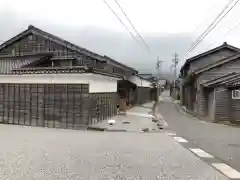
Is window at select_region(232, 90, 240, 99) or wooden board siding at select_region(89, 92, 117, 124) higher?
→ window at select_region(232, 90, 240, 99)

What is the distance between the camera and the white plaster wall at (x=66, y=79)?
15.7 metres

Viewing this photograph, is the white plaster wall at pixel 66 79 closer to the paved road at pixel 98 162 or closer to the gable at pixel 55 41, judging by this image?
the gable at pixel 55 41

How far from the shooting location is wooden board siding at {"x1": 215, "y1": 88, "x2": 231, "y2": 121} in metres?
21.2

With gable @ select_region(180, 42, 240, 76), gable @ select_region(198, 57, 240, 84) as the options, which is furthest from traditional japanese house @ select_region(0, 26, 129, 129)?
gable @ select_region(180, 42, 240, 76)

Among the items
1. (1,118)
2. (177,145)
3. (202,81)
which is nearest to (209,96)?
(202,81)

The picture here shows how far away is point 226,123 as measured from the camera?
811 inches

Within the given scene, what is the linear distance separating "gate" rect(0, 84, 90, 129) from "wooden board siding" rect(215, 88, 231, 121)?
10.8m

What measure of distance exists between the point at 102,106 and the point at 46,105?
3.49 meters

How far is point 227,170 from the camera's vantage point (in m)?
7.07

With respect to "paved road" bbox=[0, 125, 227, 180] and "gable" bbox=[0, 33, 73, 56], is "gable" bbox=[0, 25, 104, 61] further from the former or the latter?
"paved road" bbox=[0, 125, 227, 180]

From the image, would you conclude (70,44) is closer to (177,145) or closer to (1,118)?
(1,118)

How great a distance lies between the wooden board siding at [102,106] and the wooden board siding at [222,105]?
770 cm

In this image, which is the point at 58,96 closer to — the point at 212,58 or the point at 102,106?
the point at 102,106

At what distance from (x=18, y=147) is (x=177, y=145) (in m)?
5.66
